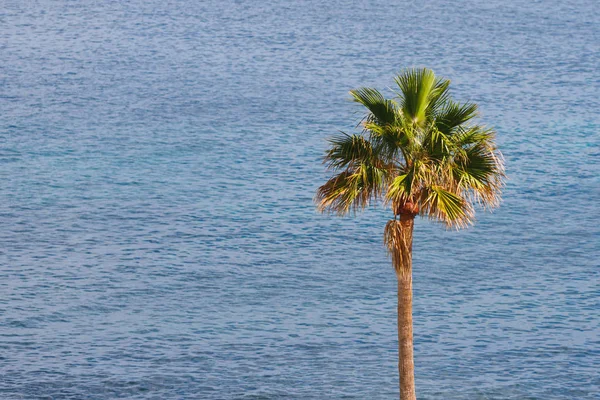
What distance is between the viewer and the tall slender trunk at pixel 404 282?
96.9 ft

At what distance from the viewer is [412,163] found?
2970 cm

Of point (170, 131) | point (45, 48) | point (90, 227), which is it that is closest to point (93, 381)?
point (90, 227)

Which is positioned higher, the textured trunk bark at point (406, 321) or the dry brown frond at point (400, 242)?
the dry brown frond at point (400, 242)

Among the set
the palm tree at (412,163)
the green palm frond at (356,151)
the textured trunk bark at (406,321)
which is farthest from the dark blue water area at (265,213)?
the green palm frond at (356,151)

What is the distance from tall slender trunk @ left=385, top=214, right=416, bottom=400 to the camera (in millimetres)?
29547

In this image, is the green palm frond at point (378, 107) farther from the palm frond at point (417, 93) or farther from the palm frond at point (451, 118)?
the palm frond at point (451, 118)

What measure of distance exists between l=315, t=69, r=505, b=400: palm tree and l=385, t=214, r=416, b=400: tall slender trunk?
0.08ft

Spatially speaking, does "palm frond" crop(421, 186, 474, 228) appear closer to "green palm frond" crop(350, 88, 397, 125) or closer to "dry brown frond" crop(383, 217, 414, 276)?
"dry brown frond" crop(383, 217, 414, 276)

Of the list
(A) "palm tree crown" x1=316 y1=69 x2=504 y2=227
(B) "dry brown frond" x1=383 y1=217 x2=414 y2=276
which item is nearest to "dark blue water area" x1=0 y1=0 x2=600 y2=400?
(B) "dry brown frond" x1=383 y1=217 x2=414 y2=276

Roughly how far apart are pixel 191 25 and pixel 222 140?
77.0ft

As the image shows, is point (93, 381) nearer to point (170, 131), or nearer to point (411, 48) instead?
point (170, 131)

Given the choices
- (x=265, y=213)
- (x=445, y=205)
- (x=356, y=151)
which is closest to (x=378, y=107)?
(x=356, y=151)

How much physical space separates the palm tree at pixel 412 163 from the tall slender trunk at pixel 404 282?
0.03 meters

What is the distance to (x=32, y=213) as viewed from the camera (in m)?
60.3
